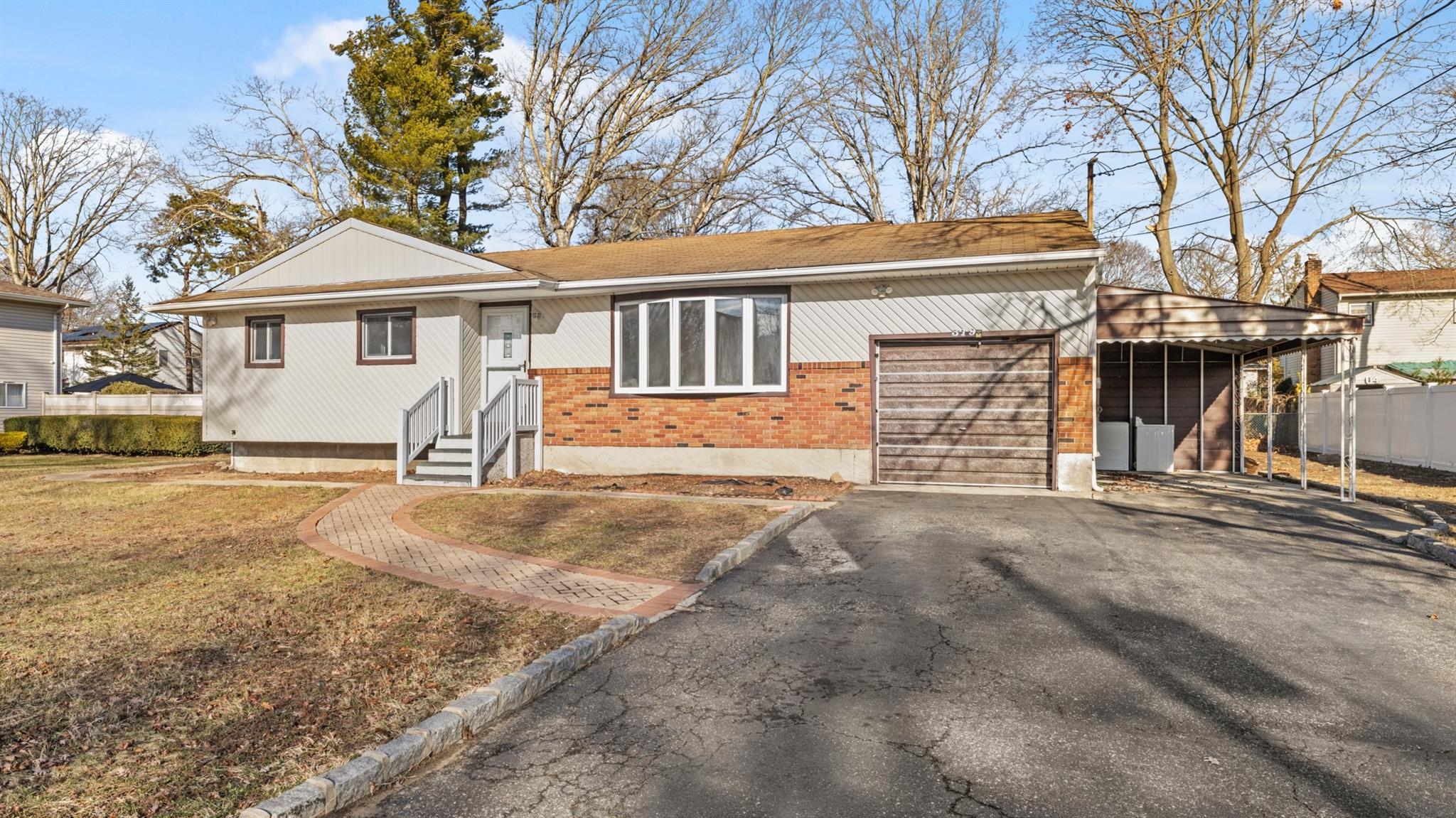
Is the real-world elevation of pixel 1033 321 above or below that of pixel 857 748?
above

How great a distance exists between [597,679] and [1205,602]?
172 inches

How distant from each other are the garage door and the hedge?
17528mm

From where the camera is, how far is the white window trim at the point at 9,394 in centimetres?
2586

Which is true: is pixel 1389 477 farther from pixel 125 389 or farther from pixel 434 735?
pixel 125 389

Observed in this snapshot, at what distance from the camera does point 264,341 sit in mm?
14727

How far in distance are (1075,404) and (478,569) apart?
8.17 meters

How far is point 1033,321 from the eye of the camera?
11180 millimetres

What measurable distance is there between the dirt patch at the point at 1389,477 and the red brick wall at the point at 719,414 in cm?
682

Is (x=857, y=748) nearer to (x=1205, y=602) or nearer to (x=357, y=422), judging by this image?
(x=1205, y=602)

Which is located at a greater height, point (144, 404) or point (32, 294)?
point (32, 294)

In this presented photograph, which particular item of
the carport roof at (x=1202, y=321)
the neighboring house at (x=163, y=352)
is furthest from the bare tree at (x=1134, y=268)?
the neighboring house at (x=163, y=352)

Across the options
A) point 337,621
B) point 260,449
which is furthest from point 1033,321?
point 260,449

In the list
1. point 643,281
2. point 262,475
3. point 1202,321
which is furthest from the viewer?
point 262,475

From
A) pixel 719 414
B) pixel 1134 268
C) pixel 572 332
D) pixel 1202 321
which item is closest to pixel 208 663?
pixel 719 414
